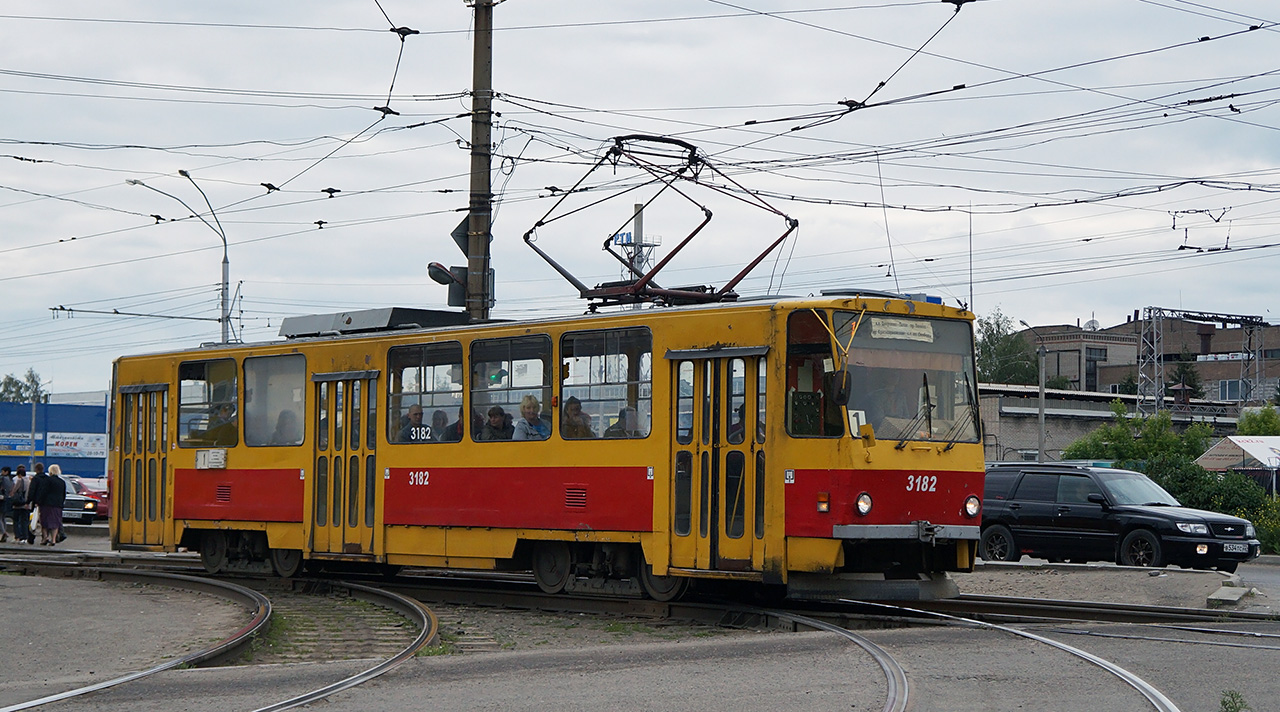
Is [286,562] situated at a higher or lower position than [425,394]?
lower

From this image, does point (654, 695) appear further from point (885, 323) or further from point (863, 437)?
point (885, 323)

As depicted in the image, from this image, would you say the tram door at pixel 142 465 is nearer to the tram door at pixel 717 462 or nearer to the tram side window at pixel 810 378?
the tram door at pixel 717 462

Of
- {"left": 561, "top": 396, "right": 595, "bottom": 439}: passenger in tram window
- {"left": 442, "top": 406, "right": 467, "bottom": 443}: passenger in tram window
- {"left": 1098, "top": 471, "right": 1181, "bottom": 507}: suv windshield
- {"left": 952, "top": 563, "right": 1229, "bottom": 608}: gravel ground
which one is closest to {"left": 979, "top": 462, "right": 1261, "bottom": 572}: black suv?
{"left": 1098, "top": 471, "right": 1181, "bottom": 507}: suv windshield

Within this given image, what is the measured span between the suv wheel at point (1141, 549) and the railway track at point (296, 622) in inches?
419

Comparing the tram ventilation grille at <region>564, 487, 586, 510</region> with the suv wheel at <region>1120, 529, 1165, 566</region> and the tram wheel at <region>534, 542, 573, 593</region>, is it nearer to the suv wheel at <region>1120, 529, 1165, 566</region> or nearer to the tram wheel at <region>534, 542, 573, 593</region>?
the tram wheel at <region>534, 542, 573, 593</region>

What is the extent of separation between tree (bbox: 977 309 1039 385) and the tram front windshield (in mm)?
83067

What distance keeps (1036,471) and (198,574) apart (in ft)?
40.8

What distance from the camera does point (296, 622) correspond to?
47.6 ft

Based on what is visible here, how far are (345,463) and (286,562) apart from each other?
2230mm

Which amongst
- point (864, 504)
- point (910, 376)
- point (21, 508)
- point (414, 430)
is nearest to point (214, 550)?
point (414, 430)

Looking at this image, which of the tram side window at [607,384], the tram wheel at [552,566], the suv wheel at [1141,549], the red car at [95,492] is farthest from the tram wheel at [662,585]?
the red car at [95,492]

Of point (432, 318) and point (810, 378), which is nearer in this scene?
point (810, 378)

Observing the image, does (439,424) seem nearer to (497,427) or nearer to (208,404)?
(497,427)

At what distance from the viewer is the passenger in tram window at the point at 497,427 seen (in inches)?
616
